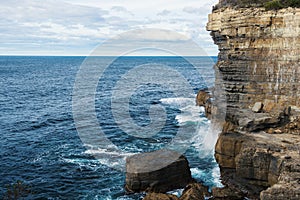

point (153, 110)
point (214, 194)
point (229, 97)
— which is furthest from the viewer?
point (153, 110)

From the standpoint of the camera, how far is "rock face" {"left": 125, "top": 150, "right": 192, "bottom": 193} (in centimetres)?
2694

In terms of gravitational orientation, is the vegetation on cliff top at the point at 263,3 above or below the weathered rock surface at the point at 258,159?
above

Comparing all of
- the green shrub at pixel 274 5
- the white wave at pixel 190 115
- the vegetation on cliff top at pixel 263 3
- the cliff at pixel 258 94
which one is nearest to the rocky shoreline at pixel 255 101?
the cliff at pixel 258 94

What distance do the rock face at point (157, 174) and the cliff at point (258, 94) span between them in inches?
163

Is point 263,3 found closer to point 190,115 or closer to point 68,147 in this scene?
point 190,115

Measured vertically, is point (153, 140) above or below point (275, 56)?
below

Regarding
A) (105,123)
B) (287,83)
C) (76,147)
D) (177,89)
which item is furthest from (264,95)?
(177,89)

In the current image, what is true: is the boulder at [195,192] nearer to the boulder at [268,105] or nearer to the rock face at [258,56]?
the rock face at [258,56]

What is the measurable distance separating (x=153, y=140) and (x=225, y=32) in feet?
54.5

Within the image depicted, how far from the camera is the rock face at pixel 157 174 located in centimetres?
2694

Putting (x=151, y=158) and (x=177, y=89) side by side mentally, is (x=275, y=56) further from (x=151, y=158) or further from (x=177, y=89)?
(x=177, y=89)

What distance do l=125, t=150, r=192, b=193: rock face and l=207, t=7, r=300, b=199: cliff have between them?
413 cm

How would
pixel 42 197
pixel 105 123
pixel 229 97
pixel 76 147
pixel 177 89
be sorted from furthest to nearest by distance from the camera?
1. pixel 177 89
2. pixel 105 123
3. pixel 76 147
4. pixel 229 97
5. pixel 42 197

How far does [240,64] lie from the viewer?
35062 millimetres
